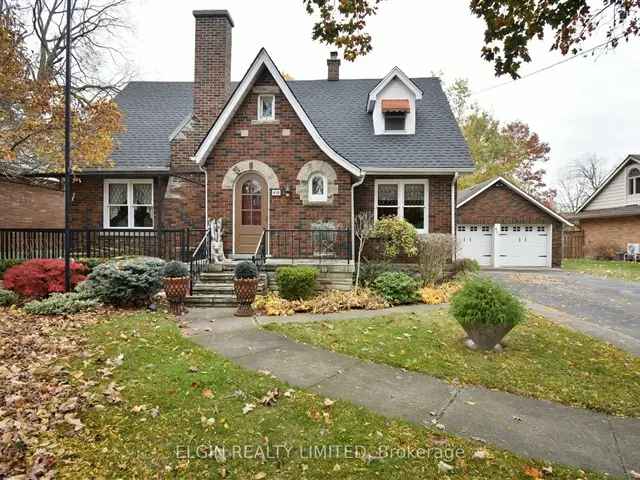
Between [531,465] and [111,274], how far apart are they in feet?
26.7

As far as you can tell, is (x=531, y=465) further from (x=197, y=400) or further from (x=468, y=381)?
(x=197, y=400)

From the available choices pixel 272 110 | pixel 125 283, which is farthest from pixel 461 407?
pixel 272 110

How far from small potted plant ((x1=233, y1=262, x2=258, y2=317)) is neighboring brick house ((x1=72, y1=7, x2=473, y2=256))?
3033 millimetres

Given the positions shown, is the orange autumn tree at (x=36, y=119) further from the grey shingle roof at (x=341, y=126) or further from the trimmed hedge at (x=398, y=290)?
the trimmed hedge at (x=398, y=290)

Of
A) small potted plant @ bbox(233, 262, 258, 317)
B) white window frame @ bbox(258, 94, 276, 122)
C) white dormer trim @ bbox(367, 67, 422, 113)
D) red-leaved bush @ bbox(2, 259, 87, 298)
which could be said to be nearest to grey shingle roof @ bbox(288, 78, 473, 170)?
white dormer trim @ bbox(367, 67, 422, 113)

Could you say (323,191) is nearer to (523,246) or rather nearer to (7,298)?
(7,298)

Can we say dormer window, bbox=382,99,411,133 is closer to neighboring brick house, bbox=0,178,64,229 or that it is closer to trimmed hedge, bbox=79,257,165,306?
trimmed hedge, bbox=79,257,165,306

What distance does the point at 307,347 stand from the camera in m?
5.78

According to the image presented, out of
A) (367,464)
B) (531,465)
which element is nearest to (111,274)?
(367,464)

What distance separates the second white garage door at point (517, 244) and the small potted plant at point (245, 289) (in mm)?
15560

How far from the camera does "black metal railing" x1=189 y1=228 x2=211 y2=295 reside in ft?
31.6

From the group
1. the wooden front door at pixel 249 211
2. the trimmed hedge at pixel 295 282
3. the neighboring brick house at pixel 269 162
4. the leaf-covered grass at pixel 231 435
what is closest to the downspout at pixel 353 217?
the neighboring brick house at pixel 269 162

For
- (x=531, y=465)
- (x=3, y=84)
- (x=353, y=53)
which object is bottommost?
(x=531, y=465)

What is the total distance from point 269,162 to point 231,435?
943cm
